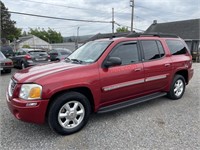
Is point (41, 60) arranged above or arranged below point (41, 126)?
above

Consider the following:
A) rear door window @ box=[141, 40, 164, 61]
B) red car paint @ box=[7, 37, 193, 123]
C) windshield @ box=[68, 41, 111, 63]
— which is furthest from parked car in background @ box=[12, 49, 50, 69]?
rear door window @ box=[141, 40, 164, 61]

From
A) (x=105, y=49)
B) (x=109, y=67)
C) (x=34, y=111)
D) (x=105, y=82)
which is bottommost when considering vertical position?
(x=34, y=111)

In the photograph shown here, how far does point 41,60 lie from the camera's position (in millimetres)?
11117

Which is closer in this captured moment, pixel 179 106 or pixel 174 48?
pixel 179 106

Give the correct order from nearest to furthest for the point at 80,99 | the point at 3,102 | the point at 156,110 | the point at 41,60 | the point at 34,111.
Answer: the point at 34,111 < the point at 80,99 < the point at 156,110 < the point at 3,102 < the point at 41,60

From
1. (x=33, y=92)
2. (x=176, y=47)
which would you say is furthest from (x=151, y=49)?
(x=33, y=92)

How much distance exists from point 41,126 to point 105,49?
1979 millimetres

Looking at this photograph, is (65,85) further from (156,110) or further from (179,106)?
(179,106)

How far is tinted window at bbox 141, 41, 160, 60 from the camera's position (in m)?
4.33

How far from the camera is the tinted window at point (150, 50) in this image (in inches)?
171

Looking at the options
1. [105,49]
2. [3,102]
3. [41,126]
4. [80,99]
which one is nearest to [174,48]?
[105,49]

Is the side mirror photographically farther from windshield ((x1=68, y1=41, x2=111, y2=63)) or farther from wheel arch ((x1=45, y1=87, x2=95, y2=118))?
wheel arch ((x1=45, y1=87, x2=95, y2=118))

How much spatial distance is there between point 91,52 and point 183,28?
29.3m

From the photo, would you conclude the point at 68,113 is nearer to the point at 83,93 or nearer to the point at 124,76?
the point at 83,93
